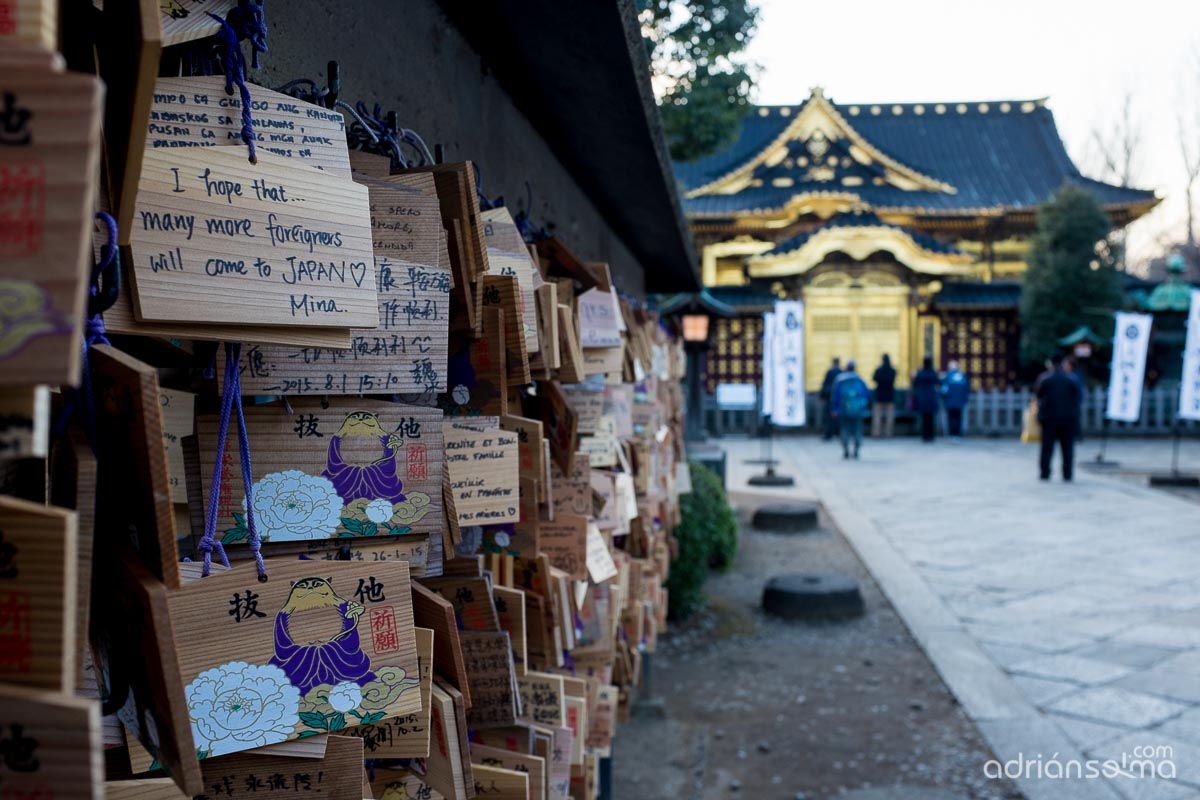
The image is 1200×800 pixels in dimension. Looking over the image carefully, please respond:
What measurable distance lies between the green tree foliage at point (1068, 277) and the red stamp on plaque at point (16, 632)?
22.1 metres

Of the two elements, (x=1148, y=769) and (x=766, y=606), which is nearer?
(x=1148, y=769)

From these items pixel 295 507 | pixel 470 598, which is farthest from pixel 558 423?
pixel 295 507

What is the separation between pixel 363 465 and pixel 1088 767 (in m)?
3.55

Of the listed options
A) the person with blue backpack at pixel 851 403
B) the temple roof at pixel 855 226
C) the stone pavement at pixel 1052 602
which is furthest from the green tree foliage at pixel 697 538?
the temple roof at pixel 855 226

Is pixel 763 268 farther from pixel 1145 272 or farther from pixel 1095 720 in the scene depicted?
pixel 1145 272

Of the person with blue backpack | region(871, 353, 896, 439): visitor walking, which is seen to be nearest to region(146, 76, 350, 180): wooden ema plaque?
the person with blue backpack

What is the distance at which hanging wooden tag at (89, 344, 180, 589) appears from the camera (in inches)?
26.4

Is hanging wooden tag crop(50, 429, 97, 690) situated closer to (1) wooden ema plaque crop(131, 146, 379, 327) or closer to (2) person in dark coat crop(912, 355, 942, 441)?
(1) wooden ema plaque crop(131, 146, 379, 327)

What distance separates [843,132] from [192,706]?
25.0m

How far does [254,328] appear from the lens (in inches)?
35.6

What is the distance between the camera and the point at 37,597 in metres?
0.57

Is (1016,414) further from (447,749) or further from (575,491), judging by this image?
(447,749)

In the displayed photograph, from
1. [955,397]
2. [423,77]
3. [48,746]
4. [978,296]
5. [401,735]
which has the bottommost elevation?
[955,397]

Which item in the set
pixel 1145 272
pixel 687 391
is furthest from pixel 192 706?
pixel 1145 272
